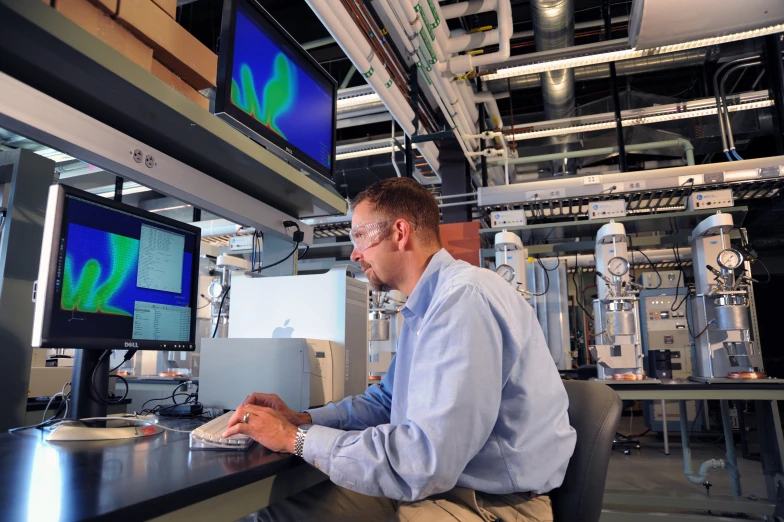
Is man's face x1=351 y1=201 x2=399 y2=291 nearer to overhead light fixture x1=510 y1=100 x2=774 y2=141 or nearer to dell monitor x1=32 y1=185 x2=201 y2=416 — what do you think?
dell monitor x1=32 y1=185 x2=201 y2=416

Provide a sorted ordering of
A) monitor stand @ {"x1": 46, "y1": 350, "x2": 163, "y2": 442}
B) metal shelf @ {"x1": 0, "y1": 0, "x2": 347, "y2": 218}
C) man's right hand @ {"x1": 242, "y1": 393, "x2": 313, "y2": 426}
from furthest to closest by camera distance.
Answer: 1. man's right hand @ {"x1": 242, "y1": 393, "x2": 313, "y2": 426}
2. monitor stand @ {"x1": 46, "y1": 350, "x2": 163, "y2": 442}
3. metal shelf @ {"x1": 0, "y1": 0, "x2": 347, "y2": 218}

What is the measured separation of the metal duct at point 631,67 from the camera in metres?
4.29

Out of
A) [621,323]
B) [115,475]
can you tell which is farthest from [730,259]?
[115,475]

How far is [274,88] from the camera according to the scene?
173 centimetres

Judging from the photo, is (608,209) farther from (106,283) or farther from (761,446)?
(106,283)

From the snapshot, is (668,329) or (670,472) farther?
(668,329)

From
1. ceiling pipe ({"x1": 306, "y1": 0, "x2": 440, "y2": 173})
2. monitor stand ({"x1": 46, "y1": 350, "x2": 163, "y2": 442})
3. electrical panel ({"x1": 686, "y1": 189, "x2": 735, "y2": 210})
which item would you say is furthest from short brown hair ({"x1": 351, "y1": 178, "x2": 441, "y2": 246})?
electrical panel ({"x1": 686, "y1": 189, "x2": 735, "y2": 210})

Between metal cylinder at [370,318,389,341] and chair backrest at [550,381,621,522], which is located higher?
metal cylinder at [370,318,389,341]

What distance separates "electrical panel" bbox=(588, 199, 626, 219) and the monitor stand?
359cm

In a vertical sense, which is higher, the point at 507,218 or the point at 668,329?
the point at 507,218

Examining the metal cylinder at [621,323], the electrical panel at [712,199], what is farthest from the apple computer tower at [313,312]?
the electrical panel at [712,199]

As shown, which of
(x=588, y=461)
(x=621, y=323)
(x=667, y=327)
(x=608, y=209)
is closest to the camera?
(x=588, y=461)

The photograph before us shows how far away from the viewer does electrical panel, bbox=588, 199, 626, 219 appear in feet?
13.1

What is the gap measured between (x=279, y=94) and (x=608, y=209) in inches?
120
